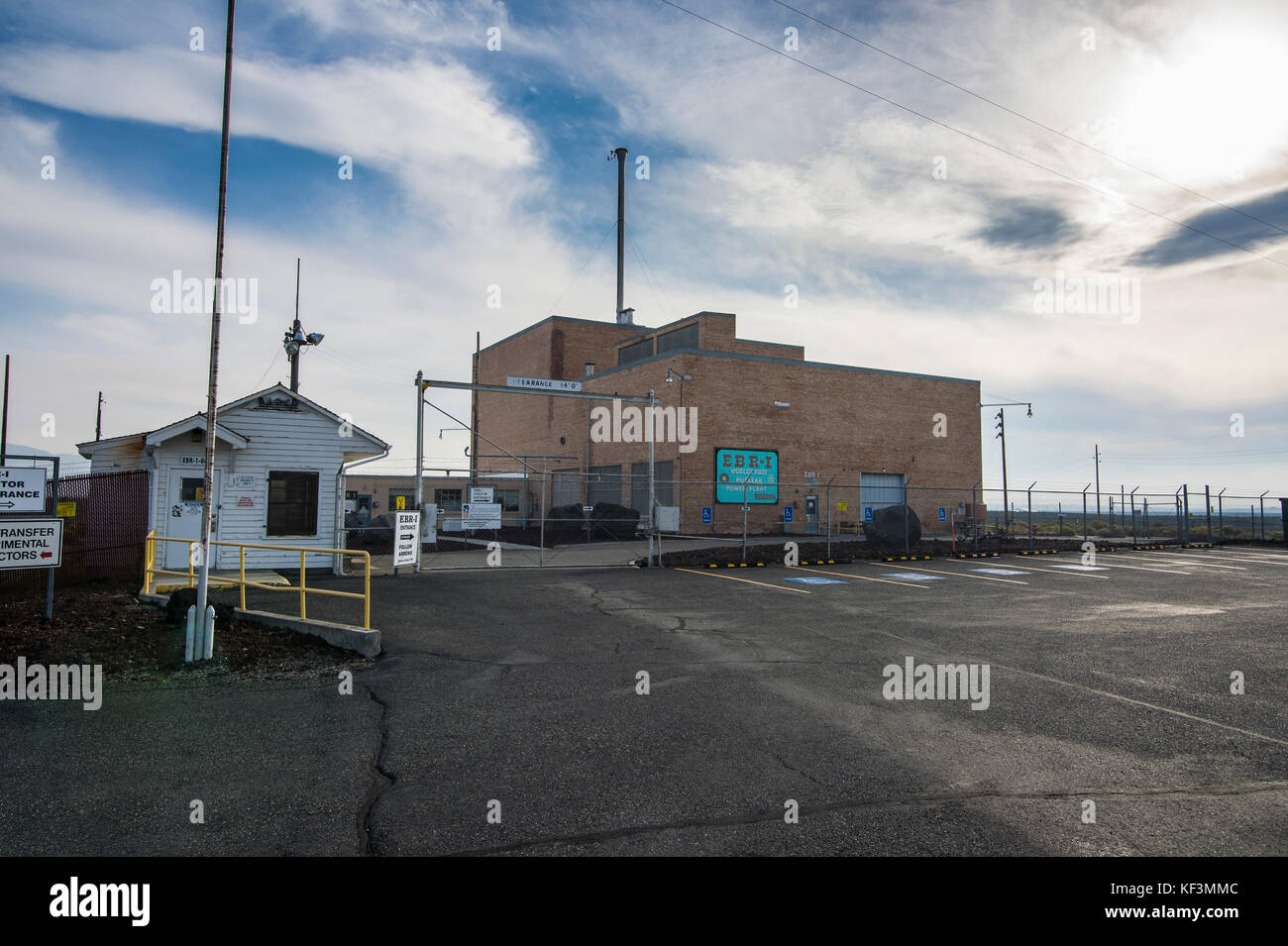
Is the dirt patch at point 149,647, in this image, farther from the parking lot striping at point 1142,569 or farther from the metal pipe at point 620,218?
the metal pipe at point 620,218

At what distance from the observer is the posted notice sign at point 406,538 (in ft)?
59.9

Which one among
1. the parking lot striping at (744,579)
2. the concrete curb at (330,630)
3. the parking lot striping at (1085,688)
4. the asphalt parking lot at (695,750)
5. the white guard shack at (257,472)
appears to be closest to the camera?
the asphalt parking lot at (695,750)

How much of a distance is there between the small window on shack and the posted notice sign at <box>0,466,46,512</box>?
27.6ft

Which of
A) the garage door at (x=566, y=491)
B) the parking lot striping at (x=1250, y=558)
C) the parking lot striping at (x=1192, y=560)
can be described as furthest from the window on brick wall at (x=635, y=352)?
the parking lot striping at (x=1250, y=558)

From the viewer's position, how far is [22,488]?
9.97 meters

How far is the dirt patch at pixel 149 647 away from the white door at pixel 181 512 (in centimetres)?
587

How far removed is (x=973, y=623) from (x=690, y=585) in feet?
21.4

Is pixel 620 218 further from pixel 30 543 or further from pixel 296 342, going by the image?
pixel 30 543

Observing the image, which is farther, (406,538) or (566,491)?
(566,491)

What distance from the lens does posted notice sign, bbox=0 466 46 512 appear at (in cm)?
985

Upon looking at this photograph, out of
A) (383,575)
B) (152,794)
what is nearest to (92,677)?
(152,794)

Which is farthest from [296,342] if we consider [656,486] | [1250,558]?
[1250,558]

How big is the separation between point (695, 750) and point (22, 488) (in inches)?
384
